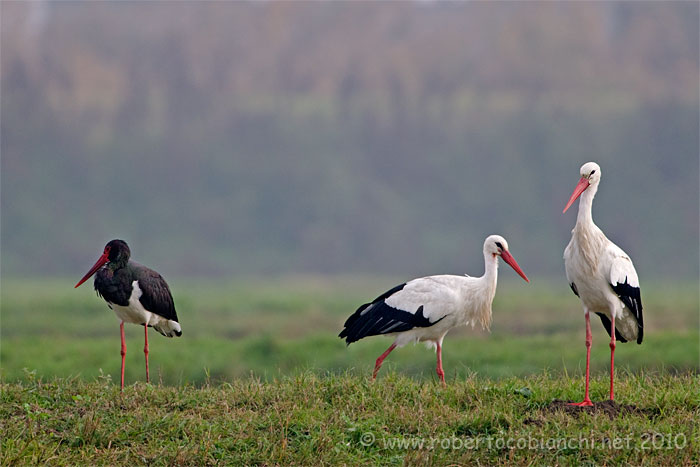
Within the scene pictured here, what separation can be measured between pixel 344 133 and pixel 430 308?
70783 mm

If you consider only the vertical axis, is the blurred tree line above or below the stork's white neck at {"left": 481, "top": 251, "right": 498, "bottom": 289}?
above

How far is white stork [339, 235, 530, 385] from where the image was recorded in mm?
8531

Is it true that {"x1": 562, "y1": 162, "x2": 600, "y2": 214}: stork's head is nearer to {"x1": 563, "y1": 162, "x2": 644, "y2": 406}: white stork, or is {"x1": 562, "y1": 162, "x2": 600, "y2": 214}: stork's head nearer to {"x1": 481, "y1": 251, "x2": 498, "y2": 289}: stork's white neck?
{"x1": 563, "y1": 162, "x2": 644, "y2": 406}: white stork

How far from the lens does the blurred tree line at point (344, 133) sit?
66000mm

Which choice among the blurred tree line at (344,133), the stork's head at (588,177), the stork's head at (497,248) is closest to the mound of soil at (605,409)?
the stork's head at (588,177)

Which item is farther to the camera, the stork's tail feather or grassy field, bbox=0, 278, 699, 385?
grassy field, bbox=0, 278, 699, 385

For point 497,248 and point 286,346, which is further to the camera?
point 286,346

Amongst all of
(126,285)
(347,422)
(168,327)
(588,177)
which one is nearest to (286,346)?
(168,327)

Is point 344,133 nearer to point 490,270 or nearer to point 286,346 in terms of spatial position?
point 286,346

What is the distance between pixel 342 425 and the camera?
22.1 ft

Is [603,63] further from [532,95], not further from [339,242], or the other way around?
[339,242]

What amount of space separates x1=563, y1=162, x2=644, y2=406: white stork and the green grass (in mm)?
626

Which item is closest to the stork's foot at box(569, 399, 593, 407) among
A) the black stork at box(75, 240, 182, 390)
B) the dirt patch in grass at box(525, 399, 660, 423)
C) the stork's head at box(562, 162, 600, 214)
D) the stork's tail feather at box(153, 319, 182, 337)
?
the dirt patch in grass at box(525, 399, 660, 423)

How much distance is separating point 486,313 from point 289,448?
9.57 ft
